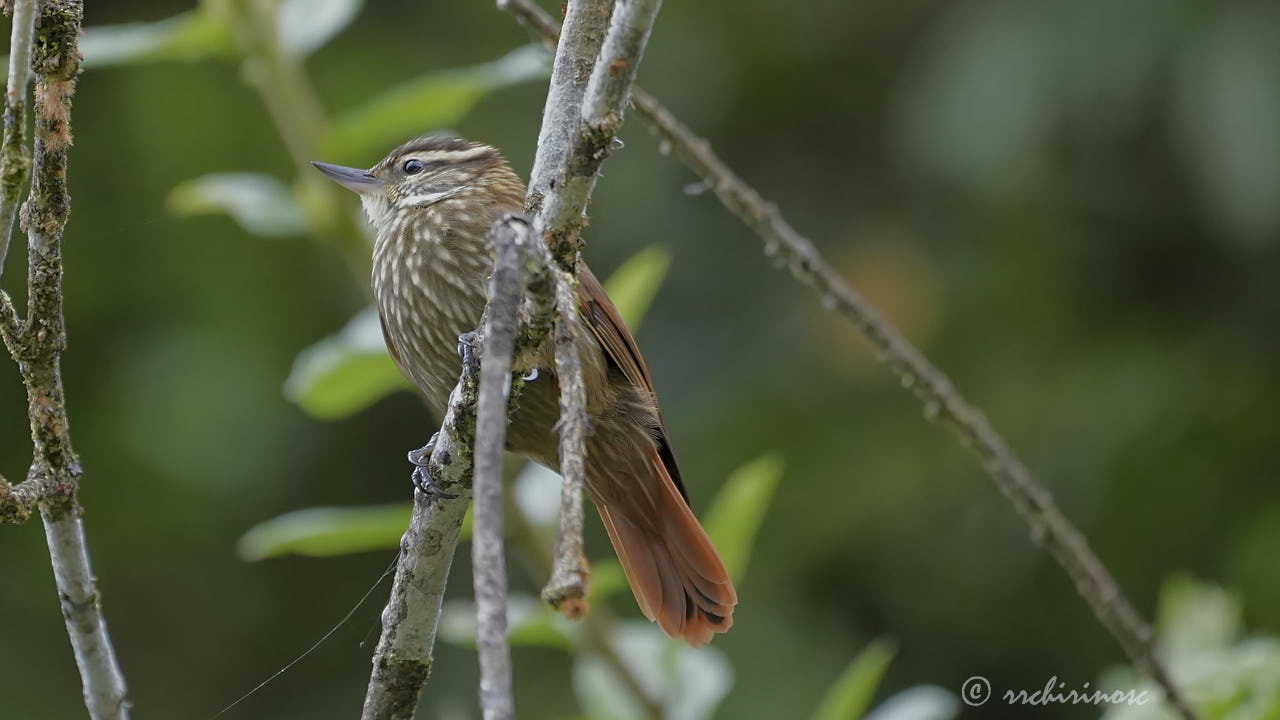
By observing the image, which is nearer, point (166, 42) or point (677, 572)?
point (166, 42)

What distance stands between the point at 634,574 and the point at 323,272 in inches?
99.5

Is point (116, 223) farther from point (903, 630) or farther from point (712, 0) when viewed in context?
point (903, 630)

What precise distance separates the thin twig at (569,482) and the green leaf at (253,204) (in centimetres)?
137

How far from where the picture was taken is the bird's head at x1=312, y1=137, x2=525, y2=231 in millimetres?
3160

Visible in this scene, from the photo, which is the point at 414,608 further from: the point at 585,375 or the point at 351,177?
the point at 351,177

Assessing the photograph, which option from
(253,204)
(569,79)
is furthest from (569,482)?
(253,204)

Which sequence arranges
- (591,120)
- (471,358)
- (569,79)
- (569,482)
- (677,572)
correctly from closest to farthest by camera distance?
(569,482)
(591,120)
(569,79)
(471,358)
(677,572)

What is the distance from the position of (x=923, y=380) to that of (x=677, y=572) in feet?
3.36

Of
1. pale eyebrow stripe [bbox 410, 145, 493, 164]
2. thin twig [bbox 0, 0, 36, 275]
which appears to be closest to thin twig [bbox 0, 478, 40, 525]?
thin twig [bbox 0, 0, 36, 275]

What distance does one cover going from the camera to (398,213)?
3191mm

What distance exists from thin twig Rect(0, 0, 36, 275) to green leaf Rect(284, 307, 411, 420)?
104cm

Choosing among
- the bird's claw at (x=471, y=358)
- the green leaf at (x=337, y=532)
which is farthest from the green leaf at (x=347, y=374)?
the bird's claw at (x=471, y=358)

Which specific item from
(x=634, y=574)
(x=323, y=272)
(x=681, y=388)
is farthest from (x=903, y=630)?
(x=323, y=272)

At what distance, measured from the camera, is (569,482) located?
1318 mm
